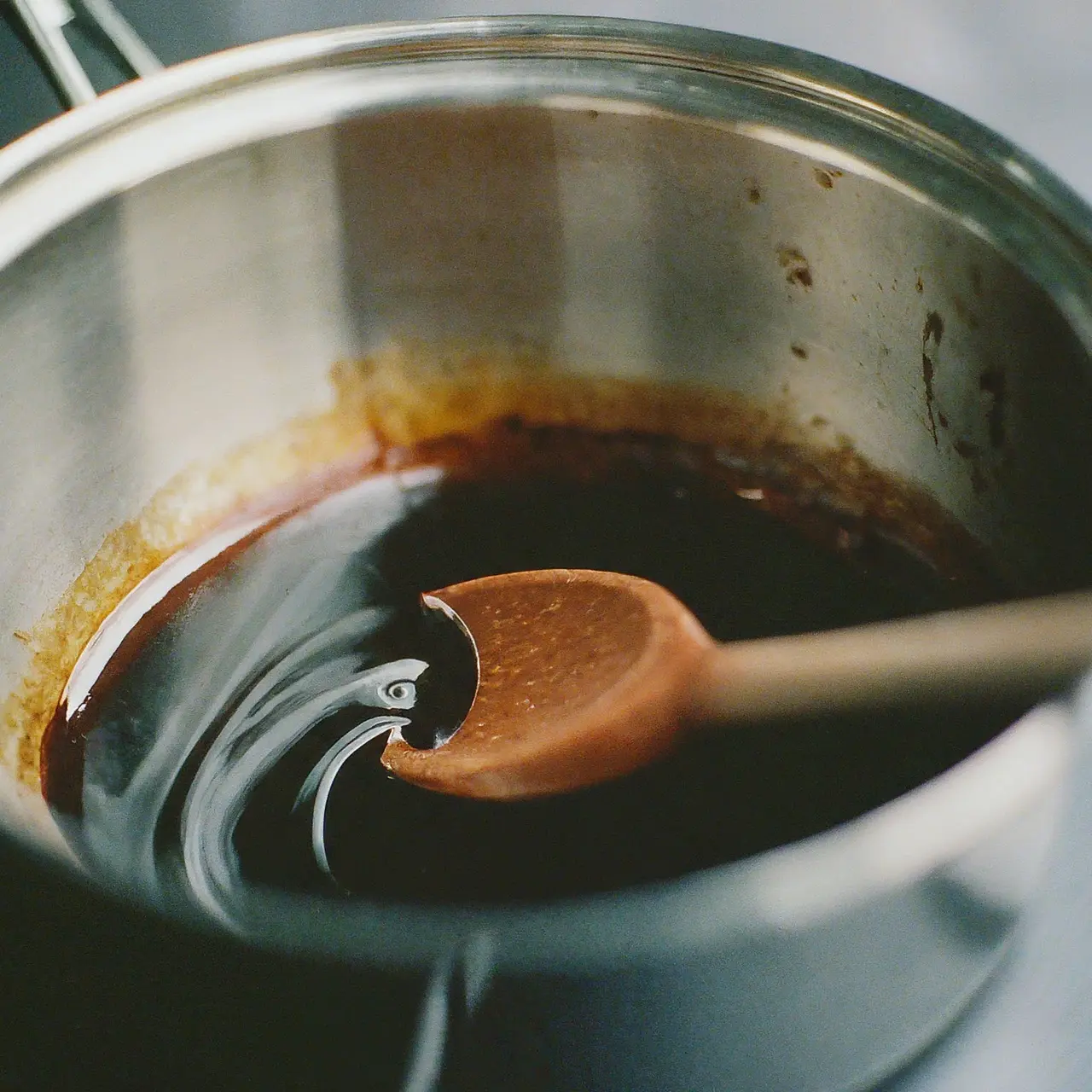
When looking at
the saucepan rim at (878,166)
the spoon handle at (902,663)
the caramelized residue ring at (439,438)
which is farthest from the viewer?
the caramelized residue ring at (439,438)

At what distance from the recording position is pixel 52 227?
54cm

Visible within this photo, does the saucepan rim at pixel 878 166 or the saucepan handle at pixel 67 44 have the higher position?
the saucepan handle at pixel 67 44

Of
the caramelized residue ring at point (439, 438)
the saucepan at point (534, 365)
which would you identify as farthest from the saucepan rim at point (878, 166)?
the caramelized residue ring at point (439, 438)

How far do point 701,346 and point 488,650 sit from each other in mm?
239

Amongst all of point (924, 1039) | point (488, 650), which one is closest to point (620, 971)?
point (924, 1039)

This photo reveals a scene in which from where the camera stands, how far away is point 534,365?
0.73 meters

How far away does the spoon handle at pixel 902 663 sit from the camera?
393mm

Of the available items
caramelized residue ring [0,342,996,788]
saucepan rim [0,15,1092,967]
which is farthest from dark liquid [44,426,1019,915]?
saucepan rim [0,15,1092,967]

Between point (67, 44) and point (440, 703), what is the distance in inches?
15.3

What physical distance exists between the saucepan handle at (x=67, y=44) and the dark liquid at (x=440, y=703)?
26cm

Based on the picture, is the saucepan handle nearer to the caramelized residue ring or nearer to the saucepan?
the saucepan

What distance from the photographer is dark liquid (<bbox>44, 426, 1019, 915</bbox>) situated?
53cm

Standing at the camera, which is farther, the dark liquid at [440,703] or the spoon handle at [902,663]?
the dark liquid at [440,703]

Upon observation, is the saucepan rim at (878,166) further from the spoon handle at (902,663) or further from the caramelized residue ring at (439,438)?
the caramelized residue ring at (439,438)
